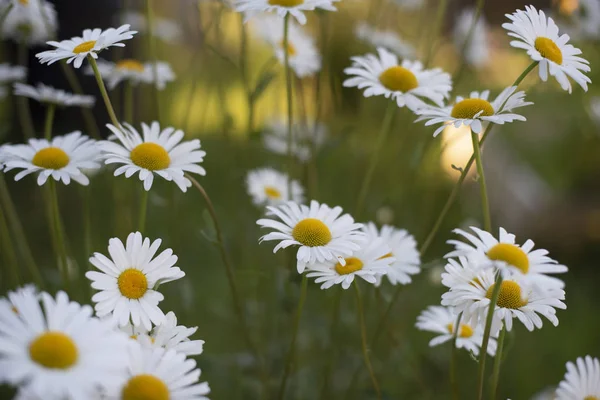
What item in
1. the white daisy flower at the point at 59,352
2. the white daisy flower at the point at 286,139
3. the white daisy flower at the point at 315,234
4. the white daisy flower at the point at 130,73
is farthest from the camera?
the white daisy flower at the point at 286,139

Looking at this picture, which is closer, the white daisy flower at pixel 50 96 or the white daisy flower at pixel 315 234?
the white daisy flower at pixel 315 234

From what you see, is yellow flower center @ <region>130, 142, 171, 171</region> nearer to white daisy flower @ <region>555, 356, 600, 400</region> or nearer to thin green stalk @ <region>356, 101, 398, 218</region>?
thin green stalk @ <region>356, 101, 398, 218</region>

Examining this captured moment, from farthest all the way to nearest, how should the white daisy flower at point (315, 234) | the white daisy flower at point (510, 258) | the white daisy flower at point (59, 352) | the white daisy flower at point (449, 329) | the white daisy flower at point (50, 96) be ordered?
the white daisy flower at point (50, 96), the white daisy flower at point (449, 329), the white daisy flower at point (315, 234), the white daisy flower at point (510, 258), the white daisy flower at point (59, 352)

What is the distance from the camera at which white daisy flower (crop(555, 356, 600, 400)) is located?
599 mm

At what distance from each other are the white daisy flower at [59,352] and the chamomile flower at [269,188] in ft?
2.00

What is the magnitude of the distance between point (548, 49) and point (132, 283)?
20.9 inches

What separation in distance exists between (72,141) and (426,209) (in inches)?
35.7

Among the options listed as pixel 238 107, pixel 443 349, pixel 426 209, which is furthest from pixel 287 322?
pixel 238 107

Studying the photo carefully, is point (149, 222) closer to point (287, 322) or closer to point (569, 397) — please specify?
point (287, 322)

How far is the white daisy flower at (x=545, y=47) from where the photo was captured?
658 millimetres

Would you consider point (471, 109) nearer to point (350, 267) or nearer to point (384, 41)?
point (350, 267)

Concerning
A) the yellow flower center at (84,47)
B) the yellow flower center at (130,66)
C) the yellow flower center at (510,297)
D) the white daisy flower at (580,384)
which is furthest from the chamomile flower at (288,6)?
the white daisy flower at (580,384)

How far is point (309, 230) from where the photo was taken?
686mm

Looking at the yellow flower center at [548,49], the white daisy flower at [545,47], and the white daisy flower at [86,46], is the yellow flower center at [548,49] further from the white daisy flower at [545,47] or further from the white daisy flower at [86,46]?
the white daisy flower at [86,46]
